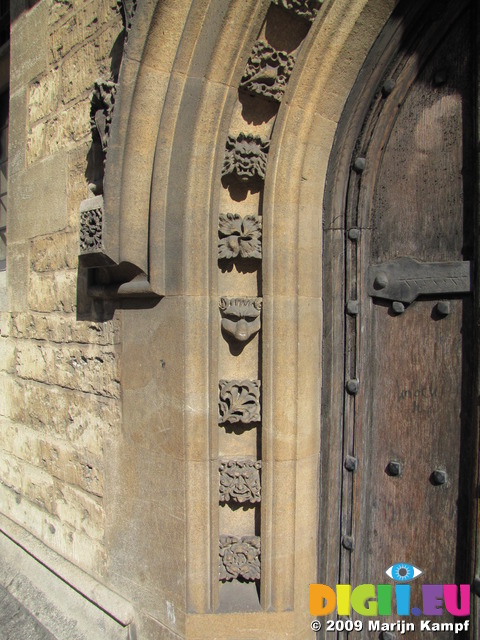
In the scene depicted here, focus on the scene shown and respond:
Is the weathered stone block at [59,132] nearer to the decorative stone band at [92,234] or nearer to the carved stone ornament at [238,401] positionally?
the decorative stone band at [92,234]

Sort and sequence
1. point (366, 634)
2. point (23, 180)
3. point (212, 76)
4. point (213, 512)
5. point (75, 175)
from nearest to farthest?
point (212, 76) < point (213, 512) < point (366, 634) < point (75, 175) < point (23, 180)

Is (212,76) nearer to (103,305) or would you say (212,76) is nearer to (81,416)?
(103,305)

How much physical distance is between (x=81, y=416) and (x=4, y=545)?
101 cm

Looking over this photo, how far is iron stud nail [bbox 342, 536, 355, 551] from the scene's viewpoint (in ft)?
5.60

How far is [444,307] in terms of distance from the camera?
1569 mm

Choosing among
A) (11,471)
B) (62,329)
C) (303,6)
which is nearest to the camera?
(303,6)

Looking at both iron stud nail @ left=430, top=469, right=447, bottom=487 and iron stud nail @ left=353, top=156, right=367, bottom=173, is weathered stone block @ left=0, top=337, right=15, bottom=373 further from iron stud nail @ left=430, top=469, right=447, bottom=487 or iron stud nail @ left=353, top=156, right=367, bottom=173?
iron stud nail @ left=430, top=469, right=447, bottom=487

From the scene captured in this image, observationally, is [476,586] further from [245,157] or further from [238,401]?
[245,157]

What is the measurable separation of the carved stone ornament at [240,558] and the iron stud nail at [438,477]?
65 centimetres

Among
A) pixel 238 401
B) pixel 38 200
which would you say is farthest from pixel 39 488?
pixel 38 200

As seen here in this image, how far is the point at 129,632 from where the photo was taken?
5.70 feet

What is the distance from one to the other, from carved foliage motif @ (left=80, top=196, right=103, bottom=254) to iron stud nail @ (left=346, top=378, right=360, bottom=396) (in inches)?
39.5

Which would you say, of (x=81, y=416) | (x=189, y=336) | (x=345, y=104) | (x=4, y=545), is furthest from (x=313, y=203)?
(x=4, y=545)

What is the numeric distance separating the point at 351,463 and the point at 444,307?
2.13 ft
